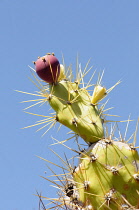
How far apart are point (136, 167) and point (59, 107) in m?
0.70

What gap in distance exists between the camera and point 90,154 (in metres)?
3.32

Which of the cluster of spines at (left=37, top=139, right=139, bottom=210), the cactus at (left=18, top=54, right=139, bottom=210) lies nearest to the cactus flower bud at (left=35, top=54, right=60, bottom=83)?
the cactus at (left=18, top=54, right=139, bottom=210)

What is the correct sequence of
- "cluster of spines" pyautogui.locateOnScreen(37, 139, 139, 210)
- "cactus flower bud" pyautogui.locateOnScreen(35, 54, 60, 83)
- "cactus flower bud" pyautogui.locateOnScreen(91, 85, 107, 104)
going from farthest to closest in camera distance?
1. "cactus flower bud" pyautogui.locateOnScreen(91, 85, 107, 104)
2. "cactus flower bud" pyautogui.locateOnScreen(35, 54, 60, 83)
3. "cluster of spines" pyautogui.locateOnScreen(37, 139, 139, 210)

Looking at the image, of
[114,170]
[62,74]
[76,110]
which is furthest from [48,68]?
[114,170]

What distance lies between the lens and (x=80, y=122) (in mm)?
3496

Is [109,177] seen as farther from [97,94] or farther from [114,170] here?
[97,94]

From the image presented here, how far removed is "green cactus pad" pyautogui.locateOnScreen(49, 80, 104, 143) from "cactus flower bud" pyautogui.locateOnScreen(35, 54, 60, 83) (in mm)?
67

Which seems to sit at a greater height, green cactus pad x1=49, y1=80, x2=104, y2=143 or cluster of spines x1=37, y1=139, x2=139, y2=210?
green cactus pad x1=49, y1=80, x2=104, y2=143

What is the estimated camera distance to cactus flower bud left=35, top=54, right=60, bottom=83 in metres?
3.55

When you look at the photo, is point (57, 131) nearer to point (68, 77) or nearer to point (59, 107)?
point (59, 107)

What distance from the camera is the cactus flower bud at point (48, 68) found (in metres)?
3.55

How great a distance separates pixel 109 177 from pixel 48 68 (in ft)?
3.02

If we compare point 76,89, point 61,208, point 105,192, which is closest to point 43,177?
point 61,208

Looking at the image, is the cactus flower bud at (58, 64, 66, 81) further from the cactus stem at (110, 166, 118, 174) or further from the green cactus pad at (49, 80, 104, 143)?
the cactus stem at (110, 166, 118, 174)
